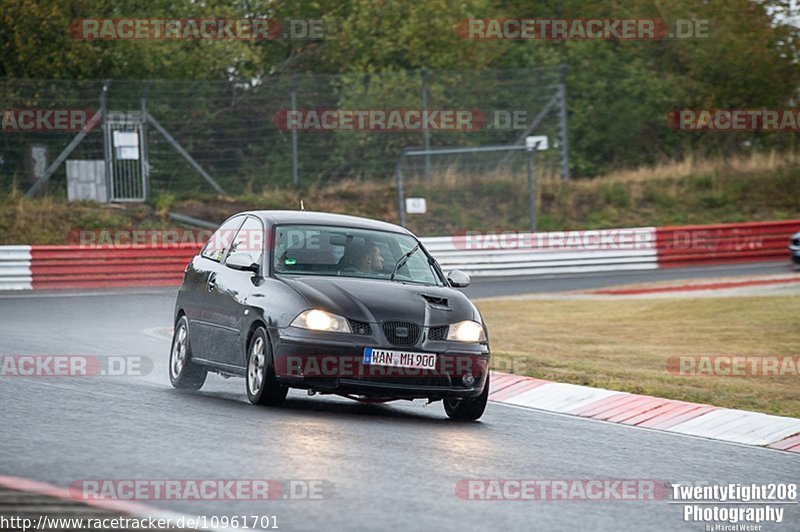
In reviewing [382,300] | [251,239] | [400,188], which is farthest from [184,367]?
[400,188]

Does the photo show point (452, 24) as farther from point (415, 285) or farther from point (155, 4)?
point (415, 285)

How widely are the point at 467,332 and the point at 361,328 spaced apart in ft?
2.98

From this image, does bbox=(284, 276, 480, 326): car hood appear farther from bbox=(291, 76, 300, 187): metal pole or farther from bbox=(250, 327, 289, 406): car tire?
bbox=(291, 76, 300, 187): metal pole

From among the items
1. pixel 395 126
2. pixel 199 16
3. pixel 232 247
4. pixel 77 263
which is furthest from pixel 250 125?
pixel 232 247

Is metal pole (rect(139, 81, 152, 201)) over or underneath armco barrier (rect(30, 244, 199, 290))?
over

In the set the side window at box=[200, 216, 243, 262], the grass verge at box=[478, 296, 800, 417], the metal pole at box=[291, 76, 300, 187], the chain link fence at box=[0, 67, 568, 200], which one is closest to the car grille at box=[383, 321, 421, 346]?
the side window at box=[200, 216, 243, 262]

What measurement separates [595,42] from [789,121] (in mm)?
6294

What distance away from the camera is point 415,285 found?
11258 mm

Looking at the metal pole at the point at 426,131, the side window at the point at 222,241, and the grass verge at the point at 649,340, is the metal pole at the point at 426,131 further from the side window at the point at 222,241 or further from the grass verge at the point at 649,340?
the side window at the point at 222,241

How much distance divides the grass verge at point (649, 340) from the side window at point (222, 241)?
3.49 meters

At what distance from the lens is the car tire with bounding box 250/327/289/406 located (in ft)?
34.5

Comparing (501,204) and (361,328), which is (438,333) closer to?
(361,328)

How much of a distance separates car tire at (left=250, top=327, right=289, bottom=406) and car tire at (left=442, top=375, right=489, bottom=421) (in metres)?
1.34

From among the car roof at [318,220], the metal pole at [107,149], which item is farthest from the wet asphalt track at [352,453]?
the metal pole at [107,149]
